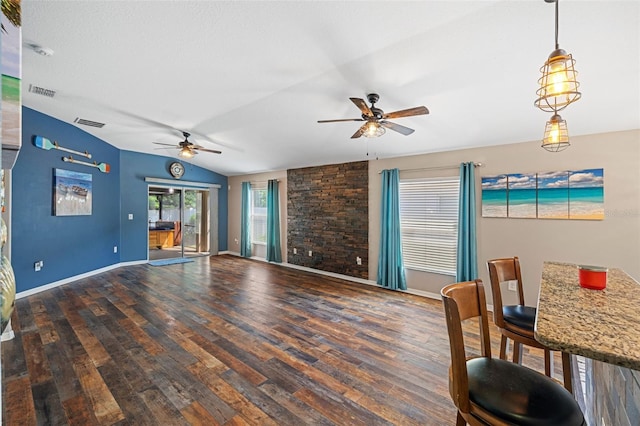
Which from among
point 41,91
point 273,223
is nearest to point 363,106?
point 41,91

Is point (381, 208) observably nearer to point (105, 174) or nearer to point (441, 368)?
point (441, 368)

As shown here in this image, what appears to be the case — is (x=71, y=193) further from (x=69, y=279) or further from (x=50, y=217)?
(x=69, y=279)

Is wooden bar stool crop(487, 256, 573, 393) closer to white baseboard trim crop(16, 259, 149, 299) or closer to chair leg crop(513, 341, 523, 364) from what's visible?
chair leg crop(513, 341, 523, 364)

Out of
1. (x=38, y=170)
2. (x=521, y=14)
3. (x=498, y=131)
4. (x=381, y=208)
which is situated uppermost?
(x=521, y=14)

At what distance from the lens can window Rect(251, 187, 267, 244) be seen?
7684 millimetres

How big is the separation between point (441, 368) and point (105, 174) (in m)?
6.95

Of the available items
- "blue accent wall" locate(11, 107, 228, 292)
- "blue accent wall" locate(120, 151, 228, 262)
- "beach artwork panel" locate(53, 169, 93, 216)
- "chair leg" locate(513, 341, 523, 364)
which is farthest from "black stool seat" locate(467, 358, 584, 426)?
"blue accent wall" locate(120, 151, 228, 262)

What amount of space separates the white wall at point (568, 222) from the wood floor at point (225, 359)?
4.31 feet

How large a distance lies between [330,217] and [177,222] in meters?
4.71

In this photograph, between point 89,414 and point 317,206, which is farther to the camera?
point 317,206

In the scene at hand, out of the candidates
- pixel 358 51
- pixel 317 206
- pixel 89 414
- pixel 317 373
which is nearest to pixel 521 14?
pixel 358 51

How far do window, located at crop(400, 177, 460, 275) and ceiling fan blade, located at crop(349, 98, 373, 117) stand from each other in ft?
7.43

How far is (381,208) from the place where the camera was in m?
5.15

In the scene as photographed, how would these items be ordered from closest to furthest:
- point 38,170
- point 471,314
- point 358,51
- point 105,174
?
point 471,314 < point 358,51 < point 38,170 < point 105,174
